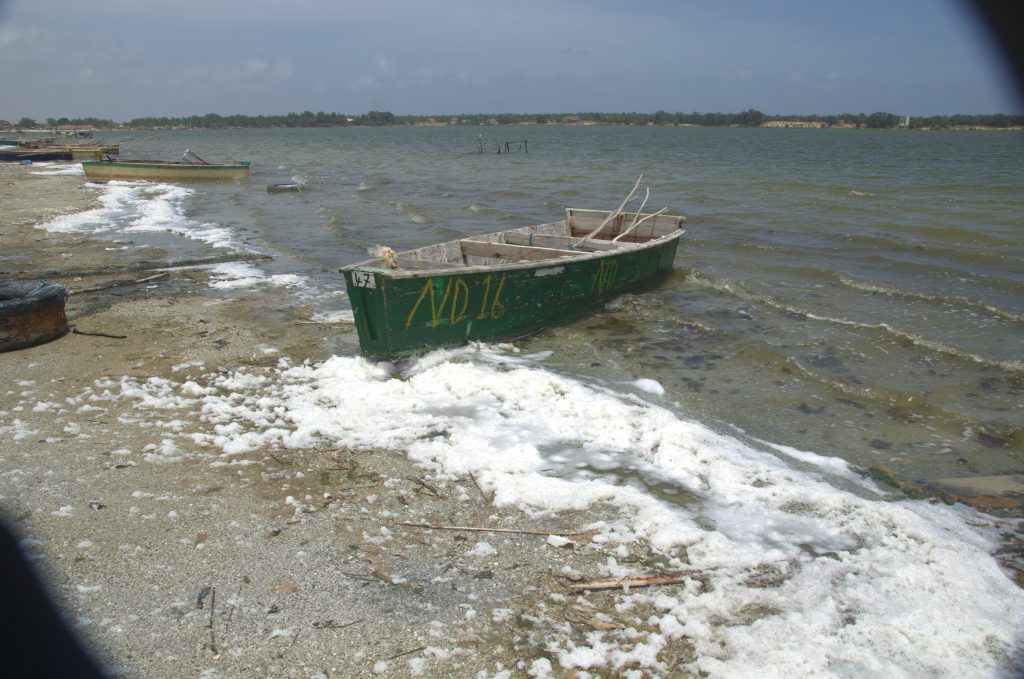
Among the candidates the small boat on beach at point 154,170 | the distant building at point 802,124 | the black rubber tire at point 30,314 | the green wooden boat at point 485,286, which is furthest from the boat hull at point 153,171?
the distant building at point 802,124

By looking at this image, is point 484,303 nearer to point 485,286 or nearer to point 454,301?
point 485,286

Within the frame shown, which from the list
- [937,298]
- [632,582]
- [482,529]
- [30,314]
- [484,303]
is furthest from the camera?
[937,298]

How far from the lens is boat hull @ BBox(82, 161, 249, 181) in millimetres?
31594

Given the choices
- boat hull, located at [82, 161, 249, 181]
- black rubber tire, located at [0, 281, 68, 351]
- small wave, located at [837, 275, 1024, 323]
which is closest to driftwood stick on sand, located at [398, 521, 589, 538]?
black rubber tire, located at [0, 281, 68, 351]

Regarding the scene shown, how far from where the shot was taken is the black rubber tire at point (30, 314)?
7898 millimetres

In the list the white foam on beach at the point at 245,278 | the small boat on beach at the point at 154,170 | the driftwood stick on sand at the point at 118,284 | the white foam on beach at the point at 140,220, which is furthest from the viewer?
the small boat on beach at the point at 154,170

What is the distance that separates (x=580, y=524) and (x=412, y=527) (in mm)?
1238

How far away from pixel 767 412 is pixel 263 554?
5585mm

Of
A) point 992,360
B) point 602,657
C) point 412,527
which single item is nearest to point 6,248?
point 412,527

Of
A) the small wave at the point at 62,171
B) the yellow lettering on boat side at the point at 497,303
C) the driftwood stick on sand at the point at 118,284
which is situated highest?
the small wave at the point at 62,171

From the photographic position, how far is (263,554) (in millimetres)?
4426

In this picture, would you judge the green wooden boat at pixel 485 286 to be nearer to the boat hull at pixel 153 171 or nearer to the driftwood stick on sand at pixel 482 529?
the driftwood stick on sand at pixel 482 529

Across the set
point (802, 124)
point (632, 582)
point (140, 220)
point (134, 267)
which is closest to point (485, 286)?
point (632, 582)

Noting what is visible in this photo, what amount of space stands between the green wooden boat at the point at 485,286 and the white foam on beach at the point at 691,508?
1.52 ft
